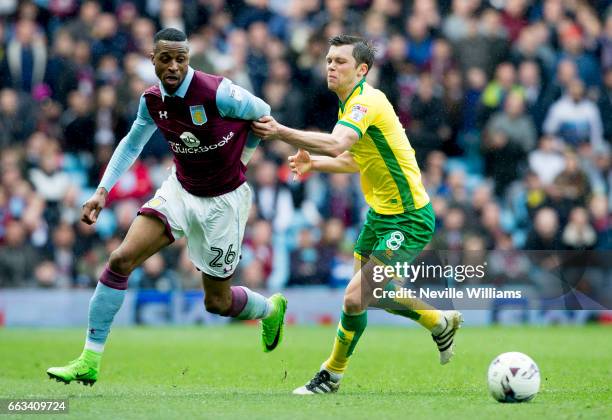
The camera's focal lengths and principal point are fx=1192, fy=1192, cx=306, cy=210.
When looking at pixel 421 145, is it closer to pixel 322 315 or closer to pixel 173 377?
pixel 322 315

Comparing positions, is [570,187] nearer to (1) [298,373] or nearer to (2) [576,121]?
(2) [576,121]

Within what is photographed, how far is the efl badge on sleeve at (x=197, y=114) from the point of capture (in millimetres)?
8938

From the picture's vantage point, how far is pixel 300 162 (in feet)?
30.7

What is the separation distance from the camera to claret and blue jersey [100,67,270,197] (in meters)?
8.95

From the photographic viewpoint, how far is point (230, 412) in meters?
7.67

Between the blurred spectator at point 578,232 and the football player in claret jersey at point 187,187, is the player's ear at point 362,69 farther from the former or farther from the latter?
the blurred spectator at point 578,232

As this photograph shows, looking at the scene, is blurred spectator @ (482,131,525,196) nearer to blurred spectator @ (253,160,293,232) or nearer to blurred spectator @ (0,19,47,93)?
blurred spectator @ (253,160,293,232)

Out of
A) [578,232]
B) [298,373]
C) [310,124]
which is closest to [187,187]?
[298,373]

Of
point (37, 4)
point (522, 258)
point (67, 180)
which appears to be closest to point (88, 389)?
point (522, 258)

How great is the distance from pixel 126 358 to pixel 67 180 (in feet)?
21.8

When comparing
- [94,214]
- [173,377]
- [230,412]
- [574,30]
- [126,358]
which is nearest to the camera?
[230,412]

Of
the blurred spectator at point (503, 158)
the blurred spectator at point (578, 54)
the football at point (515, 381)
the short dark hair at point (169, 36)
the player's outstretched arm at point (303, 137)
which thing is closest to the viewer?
the football at point (515, 381)

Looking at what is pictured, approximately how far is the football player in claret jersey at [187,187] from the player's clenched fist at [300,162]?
37 cm

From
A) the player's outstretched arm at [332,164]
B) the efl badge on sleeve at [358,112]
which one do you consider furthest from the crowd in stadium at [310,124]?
the efl badge on sleeve at [358,112]
